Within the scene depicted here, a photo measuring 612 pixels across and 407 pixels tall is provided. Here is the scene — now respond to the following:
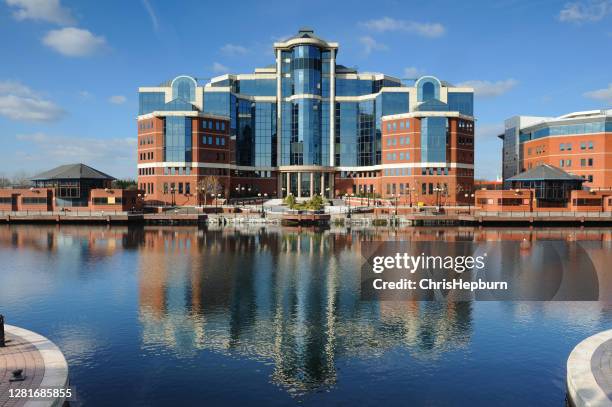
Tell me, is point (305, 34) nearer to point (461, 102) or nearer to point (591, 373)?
point (461, 102)

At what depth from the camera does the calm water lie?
2267 cm

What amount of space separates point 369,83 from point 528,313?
12158 centimetres

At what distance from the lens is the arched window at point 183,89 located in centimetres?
14112

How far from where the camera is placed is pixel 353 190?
147m

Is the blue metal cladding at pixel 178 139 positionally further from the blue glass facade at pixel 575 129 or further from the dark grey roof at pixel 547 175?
the blue glass facade at pixel 575 129

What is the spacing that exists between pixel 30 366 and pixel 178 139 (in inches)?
4384

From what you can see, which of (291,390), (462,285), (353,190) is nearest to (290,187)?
(353,190)

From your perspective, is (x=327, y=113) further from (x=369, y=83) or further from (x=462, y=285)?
(x=462, y=285)

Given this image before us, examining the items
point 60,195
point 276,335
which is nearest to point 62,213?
point 60,195

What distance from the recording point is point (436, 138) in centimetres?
12781

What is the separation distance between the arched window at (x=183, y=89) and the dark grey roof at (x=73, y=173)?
37373mm

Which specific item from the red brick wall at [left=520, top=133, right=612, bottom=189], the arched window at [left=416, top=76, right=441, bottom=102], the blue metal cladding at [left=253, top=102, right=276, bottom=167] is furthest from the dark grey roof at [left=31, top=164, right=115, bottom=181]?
the red brick wall at [left=520, top=133, right=612, bottom=189]

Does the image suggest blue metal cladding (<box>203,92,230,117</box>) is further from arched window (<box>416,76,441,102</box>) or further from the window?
arched window (<box>416,76,441,102</box>)

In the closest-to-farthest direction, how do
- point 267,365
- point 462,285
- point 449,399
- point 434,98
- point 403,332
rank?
point 449,399, point 267,365, point 403,332, point 462,285, point 434,98
